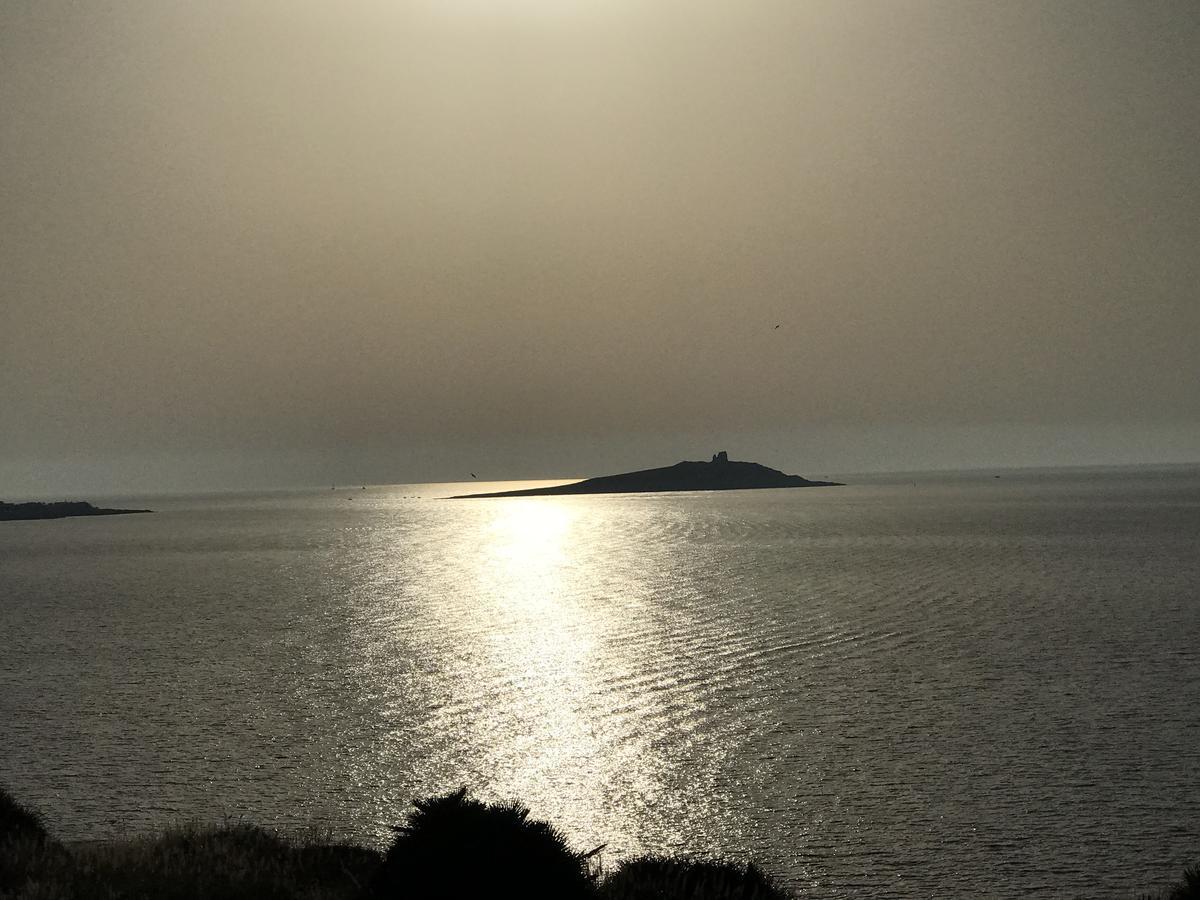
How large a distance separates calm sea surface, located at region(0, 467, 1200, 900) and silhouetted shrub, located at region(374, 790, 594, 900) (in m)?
8.17

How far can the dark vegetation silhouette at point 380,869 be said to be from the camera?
13383mm

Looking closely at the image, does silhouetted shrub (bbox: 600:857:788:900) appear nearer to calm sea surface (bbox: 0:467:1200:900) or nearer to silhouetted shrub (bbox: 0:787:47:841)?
calm sea surface (bbox: 0:467:1200:900)

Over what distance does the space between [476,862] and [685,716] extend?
22.7 m

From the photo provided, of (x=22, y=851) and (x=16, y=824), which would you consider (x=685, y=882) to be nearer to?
(x=22, y=851)

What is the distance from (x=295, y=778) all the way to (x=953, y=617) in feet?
144

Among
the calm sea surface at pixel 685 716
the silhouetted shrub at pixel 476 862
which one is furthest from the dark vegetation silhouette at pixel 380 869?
the calm sea surface at pixel 685 716

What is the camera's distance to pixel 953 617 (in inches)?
2392

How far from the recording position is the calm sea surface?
23391mm

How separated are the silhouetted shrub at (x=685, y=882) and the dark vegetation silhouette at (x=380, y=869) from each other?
0.9 inches

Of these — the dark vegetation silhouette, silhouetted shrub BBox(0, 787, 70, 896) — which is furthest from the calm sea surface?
silhouetted shrub BBox(0, 787, 70, 896)

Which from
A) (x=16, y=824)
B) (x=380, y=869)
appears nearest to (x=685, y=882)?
(x=380, y=869)

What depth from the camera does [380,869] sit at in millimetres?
14016

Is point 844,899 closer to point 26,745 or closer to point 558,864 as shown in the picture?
point 558,864

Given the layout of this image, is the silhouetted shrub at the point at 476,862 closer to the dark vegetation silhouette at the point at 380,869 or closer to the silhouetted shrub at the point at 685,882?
the dark vegetation silhouette at the point at 380,869
